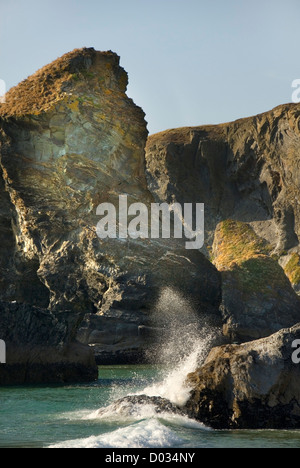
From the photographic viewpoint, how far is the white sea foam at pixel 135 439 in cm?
1577

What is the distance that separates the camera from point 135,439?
16.1 meters

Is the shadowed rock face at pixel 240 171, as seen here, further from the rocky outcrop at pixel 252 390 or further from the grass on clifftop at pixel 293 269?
the rocky outcrop at pixel 252 390

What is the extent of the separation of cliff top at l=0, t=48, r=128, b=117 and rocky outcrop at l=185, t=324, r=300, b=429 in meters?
44.0

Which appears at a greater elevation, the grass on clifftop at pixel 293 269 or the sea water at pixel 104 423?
the grass on clifftop at pixel 293 269

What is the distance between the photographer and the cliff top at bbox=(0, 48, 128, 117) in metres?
61.1

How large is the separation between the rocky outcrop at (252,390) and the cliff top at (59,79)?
44028 millimetres

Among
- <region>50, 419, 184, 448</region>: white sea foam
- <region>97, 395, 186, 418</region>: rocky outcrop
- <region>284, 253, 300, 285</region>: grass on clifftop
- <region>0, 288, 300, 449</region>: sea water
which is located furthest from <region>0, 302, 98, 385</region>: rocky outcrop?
<region>284, 253, 300, 285</region>: grass on clifftop

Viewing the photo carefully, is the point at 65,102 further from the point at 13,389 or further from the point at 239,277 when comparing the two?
the point at 13,389

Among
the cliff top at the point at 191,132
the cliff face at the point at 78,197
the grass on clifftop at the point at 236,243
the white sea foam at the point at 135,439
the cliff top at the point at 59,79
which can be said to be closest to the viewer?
the white sea foam at the point at 135,439

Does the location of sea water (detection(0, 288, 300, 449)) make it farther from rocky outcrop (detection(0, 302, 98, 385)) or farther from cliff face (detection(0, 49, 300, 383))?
cliff face (detection(0, 49, 300, 383))

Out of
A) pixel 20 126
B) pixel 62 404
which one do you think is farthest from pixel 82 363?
pixel 20 126

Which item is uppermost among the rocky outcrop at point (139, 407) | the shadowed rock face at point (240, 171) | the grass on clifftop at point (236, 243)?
the shadowed rock face at point (240, 171)

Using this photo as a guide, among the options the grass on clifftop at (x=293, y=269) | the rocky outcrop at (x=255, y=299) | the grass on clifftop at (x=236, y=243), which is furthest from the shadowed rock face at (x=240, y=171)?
the rocky outcrop at (x=255, y=299)

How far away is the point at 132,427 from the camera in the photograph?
17.4 m
